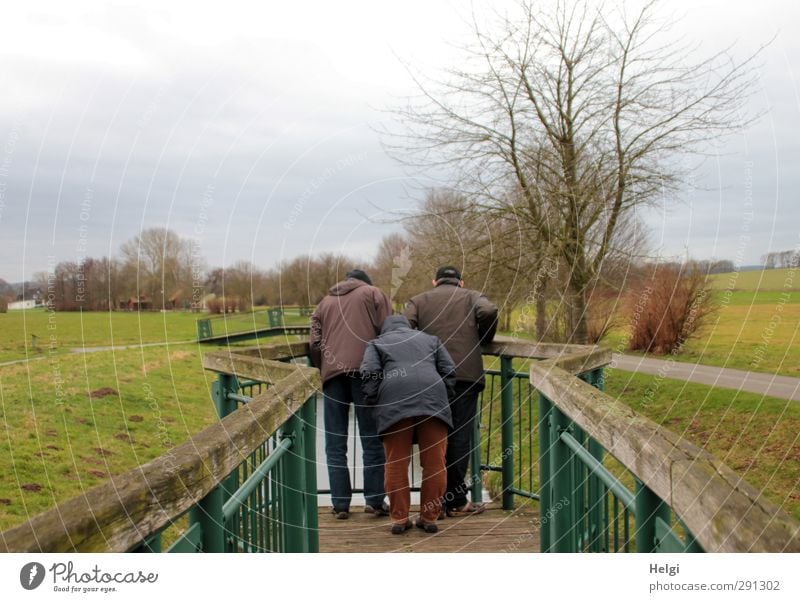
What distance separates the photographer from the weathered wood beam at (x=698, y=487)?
1.34m

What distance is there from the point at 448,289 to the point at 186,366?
50.3ft

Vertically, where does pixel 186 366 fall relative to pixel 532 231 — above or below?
below

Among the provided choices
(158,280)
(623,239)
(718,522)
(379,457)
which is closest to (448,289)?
(379,457)

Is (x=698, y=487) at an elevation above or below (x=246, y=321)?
below

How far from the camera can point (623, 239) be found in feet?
28.8

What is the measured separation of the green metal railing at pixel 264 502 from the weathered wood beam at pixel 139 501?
0.31ft

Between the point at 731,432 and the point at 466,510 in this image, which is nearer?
the point at 466,510

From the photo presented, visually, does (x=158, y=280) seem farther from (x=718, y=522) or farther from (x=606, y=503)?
(x=718, y=522)

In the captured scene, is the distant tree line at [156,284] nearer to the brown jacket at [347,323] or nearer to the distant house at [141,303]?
the distant house at [141,303]

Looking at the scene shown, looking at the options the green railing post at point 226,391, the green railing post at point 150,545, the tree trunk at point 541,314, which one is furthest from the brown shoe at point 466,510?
the tree trunk at point 541,314

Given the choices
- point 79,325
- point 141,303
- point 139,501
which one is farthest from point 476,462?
point 139,501

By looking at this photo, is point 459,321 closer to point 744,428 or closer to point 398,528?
point 398,528

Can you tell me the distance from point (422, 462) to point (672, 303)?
6.10m

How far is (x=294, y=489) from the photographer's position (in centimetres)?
360
